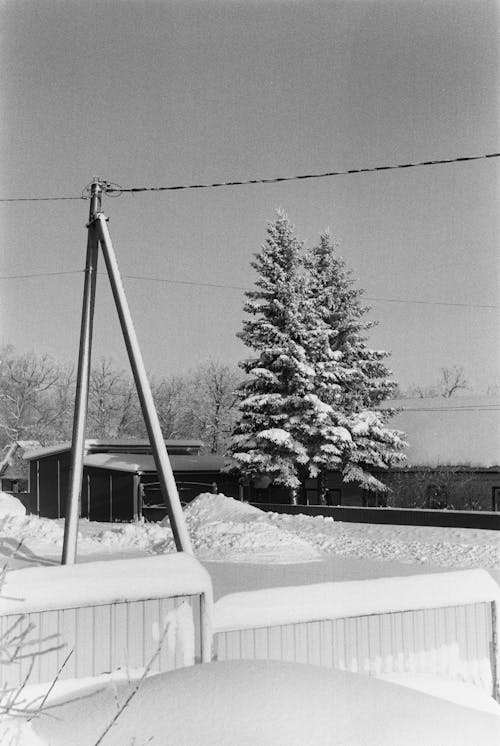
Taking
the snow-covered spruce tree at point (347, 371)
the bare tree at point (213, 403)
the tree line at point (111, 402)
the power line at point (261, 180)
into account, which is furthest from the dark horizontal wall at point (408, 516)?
the bare tree at point (213, 403)

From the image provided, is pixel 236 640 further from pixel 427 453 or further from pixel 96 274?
pixel 427 453

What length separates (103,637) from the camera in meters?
6.34

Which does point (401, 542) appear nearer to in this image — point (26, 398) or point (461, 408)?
point (461, 408)

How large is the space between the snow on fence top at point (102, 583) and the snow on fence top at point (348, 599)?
27cm

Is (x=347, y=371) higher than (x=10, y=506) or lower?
higher

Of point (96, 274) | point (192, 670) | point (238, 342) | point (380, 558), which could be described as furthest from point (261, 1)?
point (238, 342)

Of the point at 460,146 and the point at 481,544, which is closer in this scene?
the point at 460,146

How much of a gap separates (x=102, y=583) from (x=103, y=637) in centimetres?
36

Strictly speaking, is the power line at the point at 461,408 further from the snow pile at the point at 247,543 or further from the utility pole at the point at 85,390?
the utility pole at the point at 85,390

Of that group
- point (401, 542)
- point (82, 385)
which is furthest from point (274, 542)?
point (82, 385)

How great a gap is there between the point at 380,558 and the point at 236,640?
10256 millimetres

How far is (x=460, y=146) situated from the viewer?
13078mm

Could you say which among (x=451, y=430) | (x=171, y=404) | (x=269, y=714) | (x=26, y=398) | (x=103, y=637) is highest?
(x=26, y=398)

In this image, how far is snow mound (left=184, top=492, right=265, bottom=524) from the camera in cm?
2052
